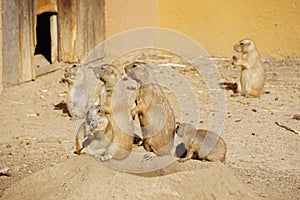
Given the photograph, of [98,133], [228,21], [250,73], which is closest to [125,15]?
[228,21]

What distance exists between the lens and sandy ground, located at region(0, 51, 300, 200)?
14.5ft

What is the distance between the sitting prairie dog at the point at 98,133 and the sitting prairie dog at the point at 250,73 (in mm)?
4824

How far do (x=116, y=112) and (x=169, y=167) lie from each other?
0.80 m

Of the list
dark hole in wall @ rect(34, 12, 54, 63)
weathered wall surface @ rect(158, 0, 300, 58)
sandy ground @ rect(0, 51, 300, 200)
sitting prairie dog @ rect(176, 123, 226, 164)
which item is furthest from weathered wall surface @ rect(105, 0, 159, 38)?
sitting prairie dog @ rect(176, 123, 226, 164)

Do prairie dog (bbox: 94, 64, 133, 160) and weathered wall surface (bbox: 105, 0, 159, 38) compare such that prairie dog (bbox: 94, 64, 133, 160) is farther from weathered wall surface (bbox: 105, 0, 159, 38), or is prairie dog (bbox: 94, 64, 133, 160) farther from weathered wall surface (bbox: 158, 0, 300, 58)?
weathered wall surface (bbox: 158, 0, 300, 58)

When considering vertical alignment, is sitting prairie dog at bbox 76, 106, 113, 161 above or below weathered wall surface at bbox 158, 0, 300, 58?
below

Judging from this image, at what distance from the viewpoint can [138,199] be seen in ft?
14.0

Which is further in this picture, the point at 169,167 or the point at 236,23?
the point at 236,23

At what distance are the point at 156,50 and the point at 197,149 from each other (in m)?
7.96

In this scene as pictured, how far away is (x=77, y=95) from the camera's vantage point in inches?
314

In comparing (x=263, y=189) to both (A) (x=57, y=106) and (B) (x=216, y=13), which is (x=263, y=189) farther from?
(B) (x=216, y=13)

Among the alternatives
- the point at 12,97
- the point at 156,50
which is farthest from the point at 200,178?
the point at 156,50

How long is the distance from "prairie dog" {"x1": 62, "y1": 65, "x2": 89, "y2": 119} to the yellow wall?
4514 mm

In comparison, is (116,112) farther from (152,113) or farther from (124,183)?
(124,183)
